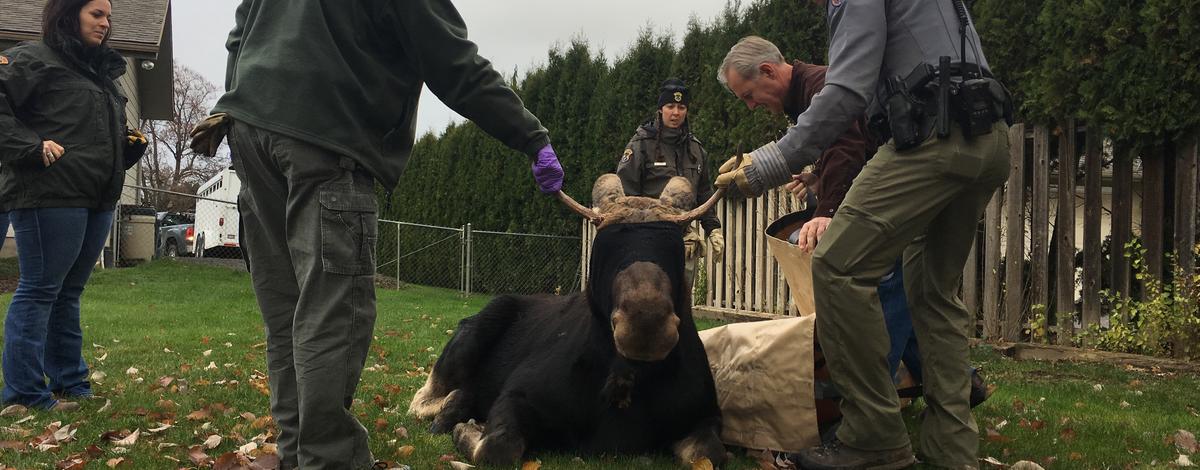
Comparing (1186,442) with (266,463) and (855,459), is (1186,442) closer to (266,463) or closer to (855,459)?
(855,459)

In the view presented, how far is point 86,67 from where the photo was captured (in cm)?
467

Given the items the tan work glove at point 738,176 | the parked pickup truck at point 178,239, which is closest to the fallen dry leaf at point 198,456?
the tan work glove at point 738,176

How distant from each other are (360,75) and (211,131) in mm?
540

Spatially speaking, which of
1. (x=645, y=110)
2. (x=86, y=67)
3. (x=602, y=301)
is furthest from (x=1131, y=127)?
(x=86, y=67)

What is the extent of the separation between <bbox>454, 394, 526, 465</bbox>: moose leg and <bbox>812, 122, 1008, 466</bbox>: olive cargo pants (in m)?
1.33

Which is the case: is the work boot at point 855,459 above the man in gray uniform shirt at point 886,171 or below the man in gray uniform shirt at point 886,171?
below

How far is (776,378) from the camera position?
3.79 m

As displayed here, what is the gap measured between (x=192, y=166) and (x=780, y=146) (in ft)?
148

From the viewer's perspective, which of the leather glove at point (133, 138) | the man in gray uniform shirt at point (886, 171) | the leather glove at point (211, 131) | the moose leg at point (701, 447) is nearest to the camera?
the leather glove at point (211, 131)

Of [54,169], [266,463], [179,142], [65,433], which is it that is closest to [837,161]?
[266,463]

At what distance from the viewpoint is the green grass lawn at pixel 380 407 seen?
3.74 m

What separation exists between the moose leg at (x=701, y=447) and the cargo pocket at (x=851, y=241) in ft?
3.04

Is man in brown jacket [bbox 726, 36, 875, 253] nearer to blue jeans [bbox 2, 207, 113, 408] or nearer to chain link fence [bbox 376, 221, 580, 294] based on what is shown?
blue jeans [bbox 2, 207, 113, 408]

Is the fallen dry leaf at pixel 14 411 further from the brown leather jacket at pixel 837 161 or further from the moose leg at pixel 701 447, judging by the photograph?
the brown leather jacket at pixel 837 161
